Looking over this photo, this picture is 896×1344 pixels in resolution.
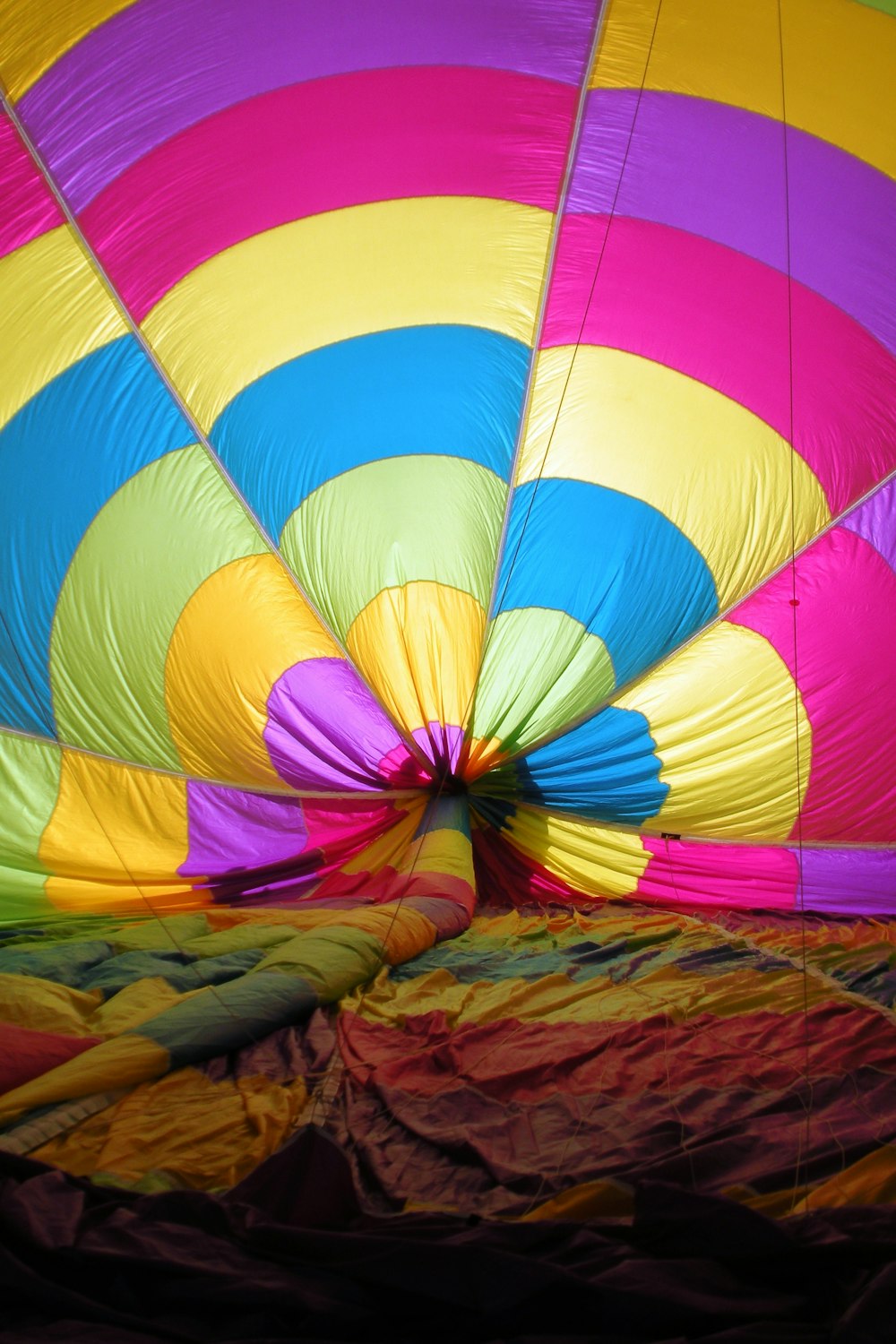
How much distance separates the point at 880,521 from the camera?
11.8ft

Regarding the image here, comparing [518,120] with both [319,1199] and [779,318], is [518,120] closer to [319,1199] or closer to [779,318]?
[779,318]

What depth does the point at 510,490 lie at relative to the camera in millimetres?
3834

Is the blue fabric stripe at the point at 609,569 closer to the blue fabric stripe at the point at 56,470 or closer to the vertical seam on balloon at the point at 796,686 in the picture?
the vertical seam on balloon at the point at 796,686

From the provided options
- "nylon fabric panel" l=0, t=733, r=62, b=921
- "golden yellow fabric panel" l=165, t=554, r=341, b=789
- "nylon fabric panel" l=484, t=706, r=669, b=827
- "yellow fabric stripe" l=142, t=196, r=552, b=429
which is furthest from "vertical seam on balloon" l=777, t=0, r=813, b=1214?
"nylon fabric panel" l=0, t=733, r=62, b=921

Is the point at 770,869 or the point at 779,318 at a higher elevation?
the point at 779,318

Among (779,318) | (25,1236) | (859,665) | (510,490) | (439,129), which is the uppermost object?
(439,129)

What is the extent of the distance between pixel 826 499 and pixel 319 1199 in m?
3.00

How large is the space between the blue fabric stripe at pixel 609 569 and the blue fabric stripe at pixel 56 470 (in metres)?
1.33

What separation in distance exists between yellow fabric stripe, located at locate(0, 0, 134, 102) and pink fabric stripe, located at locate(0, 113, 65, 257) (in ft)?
0.47

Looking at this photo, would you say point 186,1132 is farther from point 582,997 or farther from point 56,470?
point 56,470

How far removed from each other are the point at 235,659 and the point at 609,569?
1497 millimetres

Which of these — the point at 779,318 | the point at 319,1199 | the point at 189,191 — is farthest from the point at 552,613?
the point at 319,1199

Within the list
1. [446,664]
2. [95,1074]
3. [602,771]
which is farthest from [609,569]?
[95,1074]

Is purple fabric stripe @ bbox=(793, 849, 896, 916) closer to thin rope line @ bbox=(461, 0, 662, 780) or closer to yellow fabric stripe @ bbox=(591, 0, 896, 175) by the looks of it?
thin rope line @ bbox=(461, 0, 662, 780)
